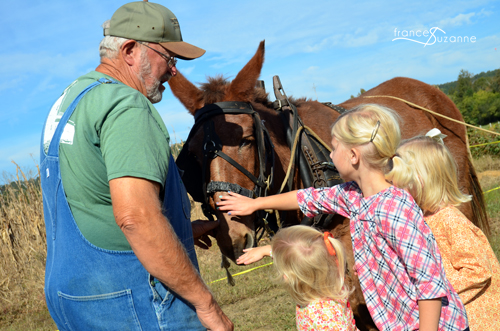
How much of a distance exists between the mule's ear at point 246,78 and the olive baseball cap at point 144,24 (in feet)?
3.61

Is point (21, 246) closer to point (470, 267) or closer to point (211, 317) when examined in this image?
point (211, 317)

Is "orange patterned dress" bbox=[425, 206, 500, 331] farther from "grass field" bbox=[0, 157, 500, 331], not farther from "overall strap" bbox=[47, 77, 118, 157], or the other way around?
"grass field" bbox=[0, 157, 500, 331]

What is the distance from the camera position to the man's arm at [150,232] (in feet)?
3.85

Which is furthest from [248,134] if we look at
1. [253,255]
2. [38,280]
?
[38,280]

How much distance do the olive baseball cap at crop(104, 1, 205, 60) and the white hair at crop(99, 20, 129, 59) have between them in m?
0.02

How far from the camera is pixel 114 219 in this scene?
1312mm

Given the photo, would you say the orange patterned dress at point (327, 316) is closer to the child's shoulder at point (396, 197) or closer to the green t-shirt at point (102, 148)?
the child's shoulder at point (396, 197)

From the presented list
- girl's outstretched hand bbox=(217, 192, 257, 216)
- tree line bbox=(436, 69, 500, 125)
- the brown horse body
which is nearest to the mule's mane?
the brown horse body

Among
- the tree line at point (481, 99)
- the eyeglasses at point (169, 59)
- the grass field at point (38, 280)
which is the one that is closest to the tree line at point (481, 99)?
the tree line at point (481, 99)

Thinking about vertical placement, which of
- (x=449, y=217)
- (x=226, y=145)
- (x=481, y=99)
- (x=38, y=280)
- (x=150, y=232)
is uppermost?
(x=226, y=145)

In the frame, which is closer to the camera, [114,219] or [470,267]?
[114,219]

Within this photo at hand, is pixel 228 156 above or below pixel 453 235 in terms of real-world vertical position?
above

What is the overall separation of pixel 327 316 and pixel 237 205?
79cm

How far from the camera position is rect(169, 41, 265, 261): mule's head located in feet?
7.67
